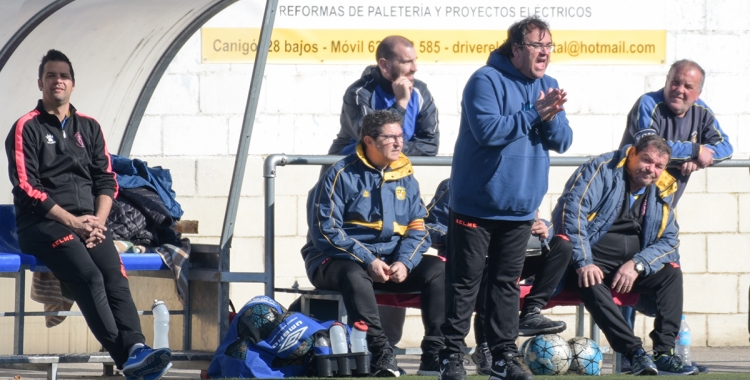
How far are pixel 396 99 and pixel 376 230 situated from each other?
2.52ft

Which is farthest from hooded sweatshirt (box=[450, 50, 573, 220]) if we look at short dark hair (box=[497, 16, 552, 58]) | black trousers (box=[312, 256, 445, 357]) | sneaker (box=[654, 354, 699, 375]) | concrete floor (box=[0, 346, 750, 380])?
concrete floor (box=[0, 346, 750, 380])

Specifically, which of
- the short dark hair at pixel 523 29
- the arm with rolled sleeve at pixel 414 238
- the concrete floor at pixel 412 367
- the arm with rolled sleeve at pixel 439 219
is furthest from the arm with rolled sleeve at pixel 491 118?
the concrete floor at pixel 412 367

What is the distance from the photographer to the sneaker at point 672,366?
236 inches

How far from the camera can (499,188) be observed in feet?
15.8

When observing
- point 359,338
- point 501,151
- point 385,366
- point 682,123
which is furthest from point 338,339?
point 682,123

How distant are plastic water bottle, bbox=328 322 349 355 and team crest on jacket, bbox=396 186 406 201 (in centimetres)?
78

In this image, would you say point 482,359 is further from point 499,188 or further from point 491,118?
point 491,118

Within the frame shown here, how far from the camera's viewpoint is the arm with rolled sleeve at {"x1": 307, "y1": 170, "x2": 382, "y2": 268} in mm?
5707

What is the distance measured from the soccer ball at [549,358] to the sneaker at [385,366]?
813 millimetres

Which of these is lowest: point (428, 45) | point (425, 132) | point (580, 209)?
point (580, 209)

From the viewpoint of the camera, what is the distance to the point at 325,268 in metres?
5.78

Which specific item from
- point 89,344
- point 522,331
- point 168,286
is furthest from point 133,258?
point 522,331

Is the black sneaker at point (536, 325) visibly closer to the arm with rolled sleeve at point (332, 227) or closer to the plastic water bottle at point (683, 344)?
the plastic water bottle at point (683, 344)

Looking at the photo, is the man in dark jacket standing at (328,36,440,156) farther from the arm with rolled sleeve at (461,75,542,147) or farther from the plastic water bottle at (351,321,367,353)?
the arm with rolled sleeve at (461,75,542,147)
